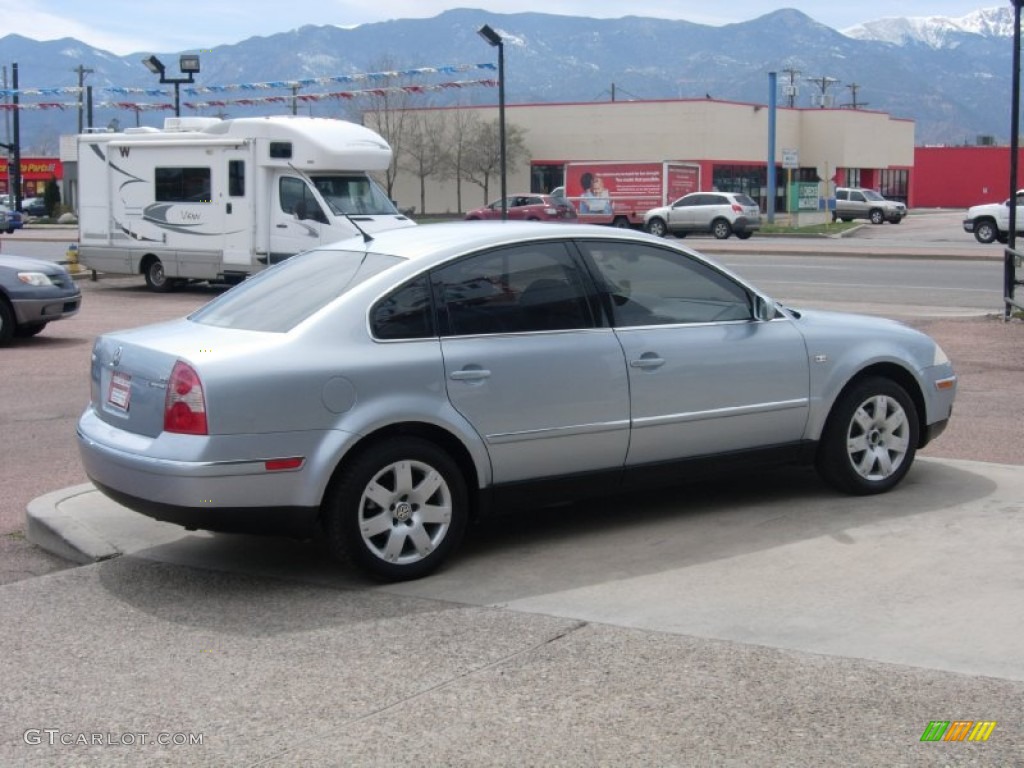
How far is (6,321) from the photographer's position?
14766 mm

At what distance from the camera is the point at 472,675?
16.0 feet

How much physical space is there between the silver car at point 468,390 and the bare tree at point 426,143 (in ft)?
218

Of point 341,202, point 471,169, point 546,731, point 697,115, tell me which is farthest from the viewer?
point 471,169

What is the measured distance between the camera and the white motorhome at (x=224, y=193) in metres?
21.3

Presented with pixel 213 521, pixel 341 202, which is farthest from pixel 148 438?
pixel 341 202

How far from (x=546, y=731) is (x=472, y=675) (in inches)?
22.8

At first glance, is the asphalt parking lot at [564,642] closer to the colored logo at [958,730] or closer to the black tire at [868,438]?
the colored logo at [958,730]

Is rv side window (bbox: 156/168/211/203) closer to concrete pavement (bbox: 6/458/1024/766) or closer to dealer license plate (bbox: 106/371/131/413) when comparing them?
concrete pavement (bbox: 6/458/1024/766)

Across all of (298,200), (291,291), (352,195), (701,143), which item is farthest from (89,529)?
(701,143)

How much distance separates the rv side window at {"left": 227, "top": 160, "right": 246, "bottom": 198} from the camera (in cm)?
2177

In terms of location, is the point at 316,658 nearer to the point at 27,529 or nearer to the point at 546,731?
the point at 546,731

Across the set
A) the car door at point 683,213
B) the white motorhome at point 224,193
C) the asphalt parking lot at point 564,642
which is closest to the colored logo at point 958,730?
the asphalt parking lot at point 564,642

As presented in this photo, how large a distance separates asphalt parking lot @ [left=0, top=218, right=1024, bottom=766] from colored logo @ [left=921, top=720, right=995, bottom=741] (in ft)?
0.09

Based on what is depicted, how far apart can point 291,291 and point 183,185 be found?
17.0 metres
